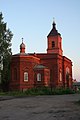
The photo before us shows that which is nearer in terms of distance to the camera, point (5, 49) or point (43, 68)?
point (5, 49)

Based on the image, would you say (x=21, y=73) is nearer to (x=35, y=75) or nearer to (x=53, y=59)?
(x=35, y=75)

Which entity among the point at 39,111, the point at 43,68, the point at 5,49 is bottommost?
the point at 39,111

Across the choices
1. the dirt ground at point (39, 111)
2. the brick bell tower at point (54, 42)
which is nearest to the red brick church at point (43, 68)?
the brick bell tower at point (54, 42)

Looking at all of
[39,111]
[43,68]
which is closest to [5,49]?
[43,68]

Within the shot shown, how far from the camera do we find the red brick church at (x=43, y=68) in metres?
55.5

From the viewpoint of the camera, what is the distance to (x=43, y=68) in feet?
189

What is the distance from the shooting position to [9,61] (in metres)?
53.3

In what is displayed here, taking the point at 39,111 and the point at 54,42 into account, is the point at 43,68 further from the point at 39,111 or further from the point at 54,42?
the point at 39,111

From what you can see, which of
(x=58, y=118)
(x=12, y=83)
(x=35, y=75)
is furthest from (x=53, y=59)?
A: (x=58, y=118)

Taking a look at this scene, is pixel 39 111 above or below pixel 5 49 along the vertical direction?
below

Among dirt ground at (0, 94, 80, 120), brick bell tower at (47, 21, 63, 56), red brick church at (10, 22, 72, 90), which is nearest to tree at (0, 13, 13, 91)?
red brick church at (10, 22, 72, 90)

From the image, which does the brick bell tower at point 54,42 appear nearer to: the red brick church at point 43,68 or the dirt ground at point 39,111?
the red brick church at point 43,68

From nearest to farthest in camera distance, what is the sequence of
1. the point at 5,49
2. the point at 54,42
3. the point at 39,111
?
1. the point at 39,111
2. the point at 5,49
3. the point at 54,42

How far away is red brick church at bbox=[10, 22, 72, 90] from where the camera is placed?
55453mm
